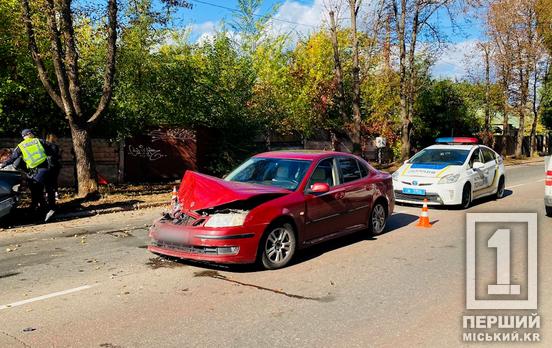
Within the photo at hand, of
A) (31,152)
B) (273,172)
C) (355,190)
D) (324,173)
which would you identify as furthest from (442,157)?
(31,152)

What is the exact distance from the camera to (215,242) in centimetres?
631

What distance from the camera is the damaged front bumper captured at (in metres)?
6.32

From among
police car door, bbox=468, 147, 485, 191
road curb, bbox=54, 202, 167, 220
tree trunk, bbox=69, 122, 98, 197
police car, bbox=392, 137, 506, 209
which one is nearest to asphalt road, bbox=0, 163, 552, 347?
road curb, bbox=54, 202, 167, 220

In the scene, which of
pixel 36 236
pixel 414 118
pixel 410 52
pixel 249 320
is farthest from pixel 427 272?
pixel 414 118

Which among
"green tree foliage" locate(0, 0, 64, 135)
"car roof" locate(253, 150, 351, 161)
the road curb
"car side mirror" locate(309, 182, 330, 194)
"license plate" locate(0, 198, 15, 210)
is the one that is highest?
"green tree foliage" locate(0, 0, 64, 135)

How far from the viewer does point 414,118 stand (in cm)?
3294

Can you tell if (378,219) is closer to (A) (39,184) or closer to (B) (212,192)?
(B) (212,192)

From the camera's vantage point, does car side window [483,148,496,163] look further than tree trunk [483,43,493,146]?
No

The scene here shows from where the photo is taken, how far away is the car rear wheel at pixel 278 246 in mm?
6684

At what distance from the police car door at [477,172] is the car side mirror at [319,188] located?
659cm

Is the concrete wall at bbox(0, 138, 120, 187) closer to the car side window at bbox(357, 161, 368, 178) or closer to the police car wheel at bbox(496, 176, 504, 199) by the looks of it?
the car side window at bbox(357, 161, 368, 178)

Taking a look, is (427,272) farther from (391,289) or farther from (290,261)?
(290,261)

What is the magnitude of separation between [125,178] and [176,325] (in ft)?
43.4

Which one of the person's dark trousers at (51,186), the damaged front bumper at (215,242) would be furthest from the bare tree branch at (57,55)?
the damaged front bumper at (215,242)
